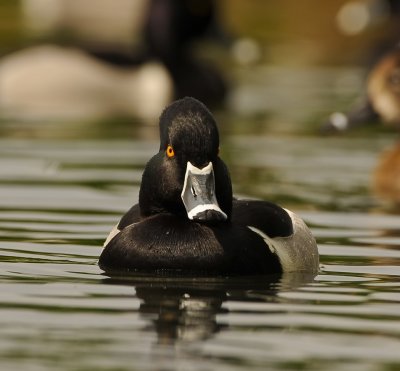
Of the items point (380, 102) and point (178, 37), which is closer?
point (380, 102)

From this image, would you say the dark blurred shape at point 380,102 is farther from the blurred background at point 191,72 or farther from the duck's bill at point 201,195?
the duck's bill at point 201,195

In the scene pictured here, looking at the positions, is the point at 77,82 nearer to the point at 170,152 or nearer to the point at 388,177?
the point at 388,177

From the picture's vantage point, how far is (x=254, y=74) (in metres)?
25.3

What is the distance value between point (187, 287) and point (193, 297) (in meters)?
0.21

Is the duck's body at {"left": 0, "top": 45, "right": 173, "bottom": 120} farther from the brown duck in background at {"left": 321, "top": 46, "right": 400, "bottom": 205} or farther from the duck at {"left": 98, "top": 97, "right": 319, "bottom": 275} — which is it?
the duck at {"left": 98, "top": 97, "right": 319, "bottom": 275}

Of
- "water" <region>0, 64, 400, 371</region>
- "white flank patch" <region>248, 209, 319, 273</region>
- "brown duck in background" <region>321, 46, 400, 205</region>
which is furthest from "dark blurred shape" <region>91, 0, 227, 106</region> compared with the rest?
"white flank patch" <region>248, 209, 319, 273</region>

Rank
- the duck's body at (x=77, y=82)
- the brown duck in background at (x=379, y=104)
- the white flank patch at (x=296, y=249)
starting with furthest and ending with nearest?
the duck's body at (x=77, y=82) < the brown duck in background at (x=379, y=104) < the white flank patch at (x=296, y=249)

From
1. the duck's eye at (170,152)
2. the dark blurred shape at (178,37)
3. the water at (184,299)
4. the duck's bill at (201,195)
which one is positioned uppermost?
the dark blurred shape at (178,37)

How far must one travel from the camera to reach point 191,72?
23.1 meters

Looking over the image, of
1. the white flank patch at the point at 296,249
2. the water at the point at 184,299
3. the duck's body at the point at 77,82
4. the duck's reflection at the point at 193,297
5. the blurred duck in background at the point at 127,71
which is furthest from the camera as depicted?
the duck's body at the point at 77,82

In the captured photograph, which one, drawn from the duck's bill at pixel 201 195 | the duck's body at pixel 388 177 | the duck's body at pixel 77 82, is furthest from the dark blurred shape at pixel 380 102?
the duck's body at pixel 77 82

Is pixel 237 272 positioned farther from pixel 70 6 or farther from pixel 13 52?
pixel 70 6

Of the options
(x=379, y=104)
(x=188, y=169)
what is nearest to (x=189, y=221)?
(x=188, y=169)

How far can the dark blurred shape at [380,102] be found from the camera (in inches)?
605
